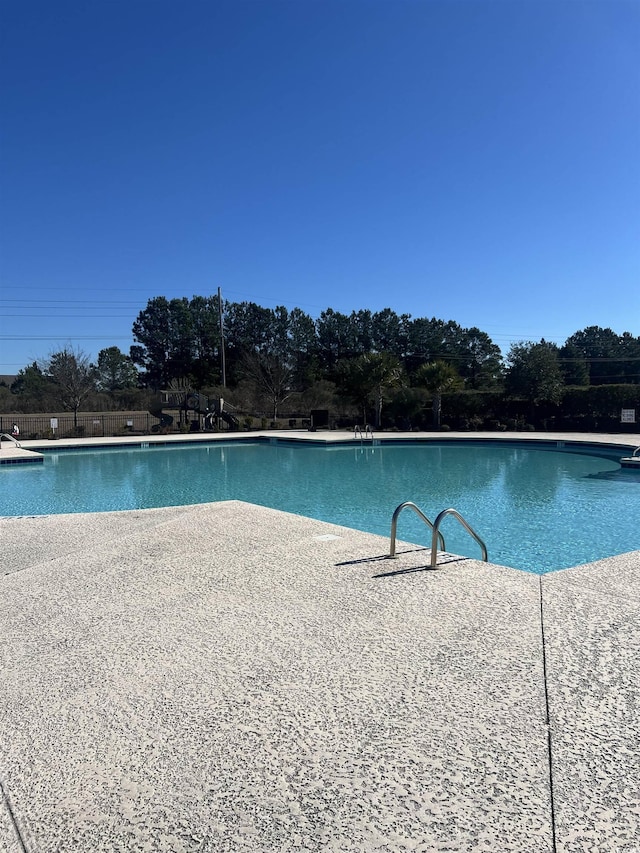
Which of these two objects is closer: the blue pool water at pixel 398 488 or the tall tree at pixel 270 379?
the blue pool water at pixel 398 488

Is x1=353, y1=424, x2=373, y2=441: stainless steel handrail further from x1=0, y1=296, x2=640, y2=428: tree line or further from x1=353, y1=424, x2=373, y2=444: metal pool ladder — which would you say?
x1=0, y1=296, x2=640, y2=428: tree line

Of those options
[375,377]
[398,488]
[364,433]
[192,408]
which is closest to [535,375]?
[375,377]

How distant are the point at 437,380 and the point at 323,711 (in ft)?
75.0

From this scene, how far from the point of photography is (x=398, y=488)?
12477mm

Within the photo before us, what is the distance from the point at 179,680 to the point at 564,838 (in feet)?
6.53

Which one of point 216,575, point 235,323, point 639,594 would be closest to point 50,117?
point 216,575

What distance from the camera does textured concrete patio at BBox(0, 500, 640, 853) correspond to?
199 centimetres

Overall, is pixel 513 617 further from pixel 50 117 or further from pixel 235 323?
pixel 235 323

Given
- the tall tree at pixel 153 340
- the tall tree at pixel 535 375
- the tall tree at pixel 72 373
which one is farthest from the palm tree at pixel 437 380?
the tall tree at pixel 153 340

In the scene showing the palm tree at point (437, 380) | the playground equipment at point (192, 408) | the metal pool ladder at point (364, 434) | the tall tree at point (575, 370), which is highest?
the tall tree at point (575, 370)

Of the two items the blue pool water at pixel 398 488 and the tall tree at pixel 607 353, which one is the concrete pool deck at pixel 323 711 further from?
the tall tree at pixel 607 353

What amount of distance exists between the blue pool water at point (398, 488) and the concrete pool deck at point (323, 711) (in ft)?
11.0

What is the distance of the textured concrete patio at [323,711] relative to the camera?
1.99 meters

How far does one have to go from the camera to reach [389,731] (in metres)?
2.53
